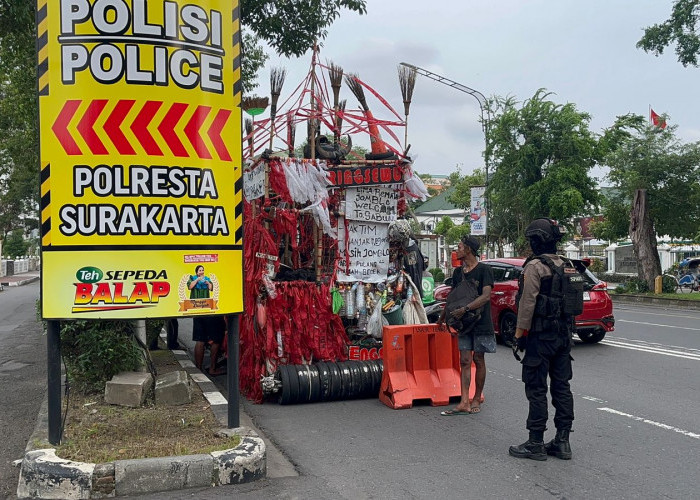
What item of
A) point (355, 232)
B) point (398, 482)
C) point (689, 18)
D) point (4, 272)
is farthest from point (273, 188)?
point (4, 272)

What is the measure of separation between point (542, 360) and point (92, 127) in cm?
394

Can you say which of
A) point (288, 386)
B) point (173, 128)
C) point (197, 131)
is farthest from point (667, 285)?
point (173, 128)

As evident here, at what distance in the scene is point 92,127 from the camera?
16.2 feet

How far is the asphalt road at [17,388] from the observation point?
17.5 ft

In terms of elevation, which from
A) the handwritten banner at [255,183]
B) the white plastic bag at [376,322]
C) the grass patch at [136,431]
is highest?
the handwritten banner at [255,183]

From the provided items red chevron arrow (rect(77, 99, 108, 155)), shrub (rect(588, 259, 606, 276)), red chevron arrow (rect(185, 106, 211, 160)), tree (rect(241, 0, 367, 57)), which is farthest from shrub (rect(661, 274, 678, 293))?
red chevron arrow (rect(77, 99, 108, 155))

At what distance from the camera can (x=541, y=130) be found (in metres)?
26.1

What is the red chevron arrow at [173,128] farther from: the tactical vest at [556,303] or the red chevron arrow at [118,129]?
the tactical vest at [556,303]

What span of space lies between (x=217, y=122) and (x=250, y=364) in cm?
322

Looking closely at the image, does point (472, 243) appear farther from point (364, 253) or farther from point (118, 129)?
point (118, 129)

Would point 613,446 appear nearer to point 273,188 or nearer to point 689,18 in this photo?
point 273,188

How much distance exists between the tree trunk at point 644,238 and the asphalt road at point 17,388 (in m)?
20.8

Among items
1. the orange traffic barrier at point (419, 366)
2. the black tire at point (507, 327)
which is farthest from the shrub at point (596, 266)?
the orange traffic barrier at point (419, 366)

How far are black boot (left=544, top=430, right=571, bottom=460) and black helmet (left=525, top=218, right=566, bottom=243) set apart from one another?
1568 millimetres
